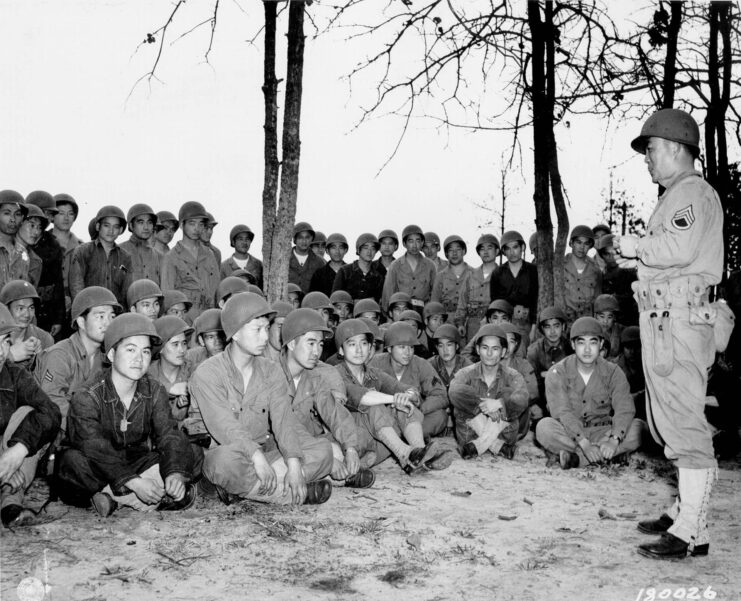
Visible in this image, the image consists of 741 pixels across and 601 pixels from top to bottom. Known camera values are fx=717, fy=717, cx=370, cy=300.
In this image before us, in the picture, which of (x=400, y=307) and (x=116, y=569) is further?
(x=400, y=307)

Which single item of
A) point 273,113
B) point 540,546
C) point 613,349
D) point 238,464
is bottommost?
point 540,546

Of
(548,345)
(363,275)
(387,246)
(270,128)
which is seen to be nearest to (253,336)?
(270,128)

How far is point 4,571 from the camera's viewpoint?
3480 millimetres

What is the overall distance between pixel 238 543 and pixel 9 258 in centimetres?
460

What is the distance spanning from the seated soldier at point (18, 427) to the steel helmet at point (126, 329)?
55 centimetres

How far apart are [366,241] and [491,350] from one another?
14.0 ft

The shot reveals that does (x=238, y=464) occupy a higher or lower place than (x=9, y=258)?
lower

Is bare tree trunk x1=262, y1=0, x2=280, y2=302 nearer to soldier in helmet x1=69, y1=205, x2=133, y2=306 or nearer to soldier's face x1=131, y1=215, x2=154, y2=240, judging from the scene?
soldier in helmet x1=69, y1=205, x2=133, y2=306

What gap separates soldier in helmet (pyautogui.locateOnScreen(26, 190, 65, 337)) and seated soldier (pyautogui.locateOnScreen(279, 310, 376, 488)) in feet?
10.4

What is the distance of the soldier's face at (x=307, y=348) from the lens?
5.79 metres

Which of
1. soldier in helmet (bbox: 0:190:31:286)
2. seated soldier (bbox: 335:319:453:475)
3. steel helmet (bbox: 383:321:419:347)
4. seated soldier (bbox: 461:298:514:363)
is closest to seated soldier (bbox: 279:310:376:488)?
seated soldier (bbox: 335:319:453:475)

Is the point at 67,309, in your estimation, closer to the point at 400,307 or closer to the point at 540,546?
the point at 400,307

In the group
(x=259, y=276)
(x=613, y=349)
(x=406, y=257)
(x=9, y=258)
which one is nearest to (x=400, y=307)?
(x=406, y=257)

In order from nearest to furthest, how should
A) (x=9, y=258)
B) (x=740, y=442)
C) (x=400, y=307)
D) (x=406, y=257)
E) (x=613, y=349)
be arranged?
(x=740, y=442)
(x=9, y=258)
(x=613, y=349)
(x=400, y=307)
(x=406, y=257)
